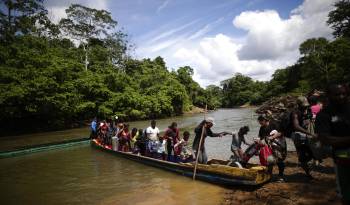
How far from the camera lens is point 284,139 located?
782 centimetres

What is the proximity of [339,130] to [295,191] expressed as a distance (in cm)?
372

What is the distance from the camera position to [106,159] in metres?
15.1

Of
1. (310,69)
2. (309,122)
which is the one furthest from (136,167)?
(310,69)

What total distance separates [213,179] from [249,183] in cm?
142

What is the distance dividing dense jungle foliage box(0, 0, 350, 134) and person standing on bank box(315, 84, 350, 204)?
2913 cm

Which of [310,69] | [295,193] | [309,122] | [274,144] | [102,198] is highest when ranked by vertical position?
[310,69]

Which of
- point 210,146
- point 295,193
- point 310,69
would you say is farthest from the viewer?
point 310,69

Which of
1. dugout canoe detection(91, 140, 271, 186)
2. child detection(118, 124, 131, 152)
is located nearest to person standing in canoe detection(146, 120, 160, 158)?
dugout canoe detection(91, 140, 271, 186)

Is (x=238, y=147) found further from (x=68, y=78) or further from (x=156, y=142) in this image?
(x=68, y=78)

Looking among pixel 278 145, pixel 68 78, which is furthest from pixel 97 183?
pixel 68 78

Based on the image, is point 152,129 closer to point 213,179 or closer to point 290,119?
→ point 213,179

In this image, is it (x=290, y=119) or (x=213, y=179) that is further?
(x=213, y=179)

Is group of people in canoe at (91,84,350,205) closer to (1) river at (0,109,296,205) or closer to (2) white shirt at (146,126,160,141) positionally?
(2) white shirt at (146,126,160,141)

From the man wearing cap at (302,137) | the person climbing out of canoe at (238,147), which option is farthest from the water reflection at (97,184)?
the man wearing cap at (302,137)
